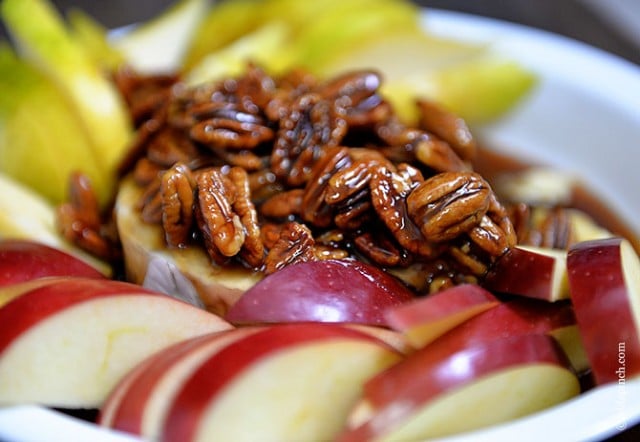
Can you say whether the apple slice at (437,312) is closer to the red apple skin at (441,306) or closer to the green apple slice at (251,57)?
the red apple skin at (441,306)

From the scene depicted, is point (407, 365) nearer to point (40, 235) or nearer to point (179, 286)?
point (179, 286)

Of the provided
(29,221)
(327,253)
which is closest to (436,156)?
(327,253)

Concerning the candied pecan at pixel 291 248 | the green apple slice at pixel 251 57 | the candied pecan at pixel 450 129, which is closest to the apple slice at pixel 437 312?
the candied pecan at pixel 291 248

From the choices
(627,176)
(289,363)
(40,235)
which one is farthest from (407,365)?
(627,176)

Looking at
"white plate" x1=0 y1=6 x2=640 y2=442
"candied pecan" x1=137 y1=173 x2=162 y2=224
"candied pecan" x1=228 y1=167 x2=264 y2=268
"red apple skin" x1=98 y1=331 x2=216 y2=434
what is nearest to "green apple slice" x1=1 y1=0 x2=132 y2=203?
"candied pecan" x1=137 y1=173 x2=162 y2=224

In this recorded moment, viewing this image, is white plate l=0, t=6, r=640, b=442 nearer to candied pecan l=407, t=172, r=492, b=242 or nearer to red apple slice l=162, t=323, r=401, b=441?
candied pecan l=407, t=172, r=492, b=242

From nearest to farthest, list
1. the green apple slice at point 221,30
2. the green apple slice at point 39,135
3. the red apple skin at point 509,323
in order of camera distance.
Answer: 1. the red apple skin at point 509,323
2. the green apple slice at point 39,135
3. the green apple slice at point 221,30
